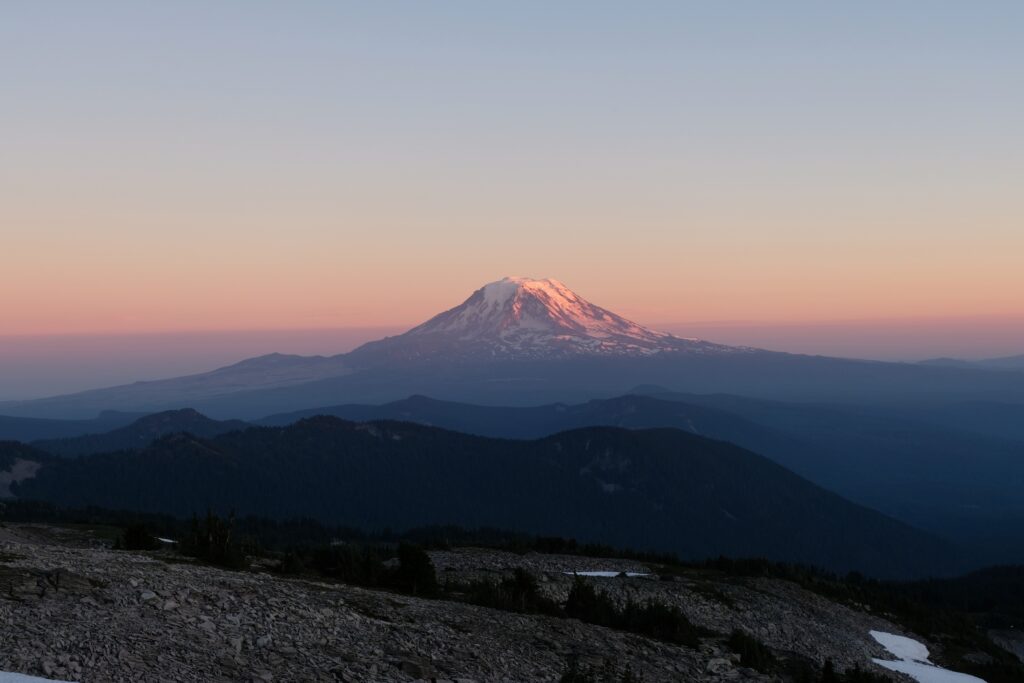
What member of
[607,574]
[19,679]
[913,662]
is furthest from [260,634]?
[913,662]

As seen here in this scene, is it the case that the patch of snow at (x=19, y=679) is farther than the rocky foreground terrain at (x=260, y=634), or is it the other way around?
the rocky foreground terrain at (x=260, y=634)

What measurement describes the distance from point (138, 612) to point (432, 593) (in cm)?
1242

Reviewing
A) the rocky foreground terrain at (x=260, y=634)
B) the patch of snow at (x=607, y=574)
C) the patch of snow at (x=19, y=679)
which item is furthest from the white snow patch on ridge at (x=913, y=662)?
the patch of snow at (x=19, y=679)

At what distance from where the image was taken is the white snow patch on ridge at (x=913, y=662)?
37.8 m

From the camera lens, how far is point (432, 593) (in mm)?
33750

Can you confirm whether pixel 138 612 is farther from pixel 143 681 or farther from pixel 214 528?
pixel 214 528

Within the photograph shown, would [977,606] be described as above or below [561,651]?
below

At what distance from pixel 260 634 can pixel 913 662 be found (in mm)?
29212

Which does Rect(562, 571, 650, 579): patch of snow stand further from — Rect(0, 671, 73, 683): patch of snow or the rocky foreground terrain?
Rect(0, 671, 73, 683): patch of snow

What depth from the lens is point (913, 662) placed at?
40.9 metres

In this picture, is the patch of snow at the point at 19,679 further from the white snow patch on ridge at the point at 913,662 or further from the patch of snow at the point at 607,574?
the white snow patch on ridge at the point at 913,662

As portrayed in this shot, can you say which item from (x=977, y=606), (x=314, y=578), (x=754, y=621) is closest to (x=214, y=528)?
(x=314, y=578)

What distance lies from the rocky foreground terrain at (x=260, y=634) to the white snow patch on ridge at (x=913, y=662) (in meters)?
3.60

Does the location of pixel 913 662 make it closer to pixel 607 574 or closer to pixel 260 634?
Result: pixel 607 574
